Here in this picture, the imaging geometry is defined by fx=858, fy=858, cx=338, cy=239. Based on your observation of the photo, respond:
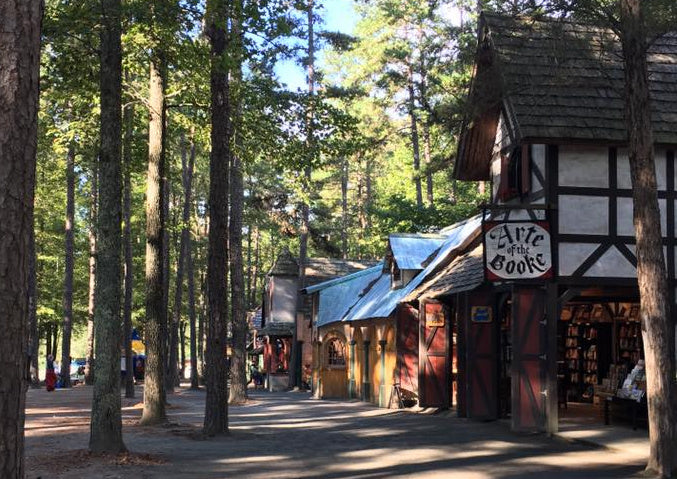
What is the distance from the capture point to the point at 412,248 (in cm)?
2900

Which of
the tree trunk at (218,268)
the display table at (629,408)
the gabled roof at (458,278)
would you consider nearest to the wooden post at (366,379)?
the gabled roof at (458,278)

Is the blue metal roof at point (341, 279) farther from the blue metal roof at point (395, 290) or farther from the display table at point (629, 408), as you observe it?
the display table at point (629, 408)

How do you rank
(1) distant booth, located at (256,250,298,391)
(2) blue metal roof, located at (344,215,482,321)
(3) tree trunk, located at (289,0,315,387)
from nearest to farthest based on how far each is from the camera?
(2) blue metal roof, located at (344,215,482,321) < (3) tree trunk, located at (289,0,315,387) < (1) distant booth, located at (256,250,298,391)

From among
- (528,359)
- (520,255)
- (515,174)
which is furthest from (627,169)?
(528,359)

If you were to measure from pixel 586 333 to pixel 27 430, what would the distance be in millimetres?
15754

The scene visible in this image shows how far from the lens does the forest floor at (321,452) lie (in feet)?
40.9

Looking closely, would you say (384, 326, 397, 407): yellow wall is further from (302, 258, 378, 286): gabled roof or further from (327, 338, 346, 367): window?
(302, 258, 378, 286): gabled roof

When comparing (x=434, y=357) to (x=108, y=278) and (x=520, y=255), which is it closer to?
(x=520, y=255)

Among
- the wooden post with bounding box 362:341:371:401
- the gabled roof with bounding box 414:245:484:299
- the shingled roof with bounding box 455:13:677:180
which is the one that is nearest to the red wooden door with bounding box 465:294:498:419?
the gabled roof with bounding box 414:245:484:299

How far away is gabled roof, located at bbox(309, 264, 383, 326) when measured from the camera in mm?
36219

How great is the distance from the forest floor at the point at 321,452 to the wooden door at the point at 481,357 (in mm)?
691

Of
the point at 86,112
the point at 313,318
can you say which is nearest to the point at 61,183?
the point at 313,318

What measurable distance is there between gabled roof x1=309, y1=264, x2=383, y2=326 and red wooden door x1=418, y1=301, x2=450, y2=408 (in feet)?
33.0

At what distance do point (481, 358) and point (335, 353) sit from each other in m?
17.7
